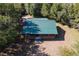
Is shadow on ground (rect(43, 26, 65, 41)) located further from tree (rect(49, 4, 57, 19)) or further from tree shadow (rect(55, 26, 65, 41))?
tree (rect(49, 4, 57, 19))

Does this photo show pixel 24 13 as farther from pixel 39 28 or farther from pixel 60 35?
pixel 60 35

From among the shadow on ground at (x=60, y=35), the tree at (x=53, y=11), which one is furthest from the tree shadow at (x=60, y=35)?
the tree at (x=53, y=11)

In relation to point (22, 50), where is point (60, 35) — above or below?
above

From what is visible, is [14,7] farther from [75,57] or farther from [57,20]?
[75,57]

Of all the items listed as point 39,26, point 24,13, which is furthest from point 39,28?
point 24,13

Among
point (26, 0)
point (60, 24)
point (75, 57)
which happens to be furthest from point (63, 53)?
point (26, 0)

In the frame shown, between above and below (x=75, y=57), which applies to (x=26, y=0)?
above

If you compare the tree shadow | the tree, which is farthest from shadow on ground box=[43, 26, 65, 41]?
the tree

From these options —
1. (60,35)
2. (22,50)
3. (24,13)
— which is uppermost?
(24,13)

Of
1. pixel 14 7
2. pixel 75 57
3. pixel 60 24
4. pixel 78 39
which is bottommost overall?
pixel 75 57
